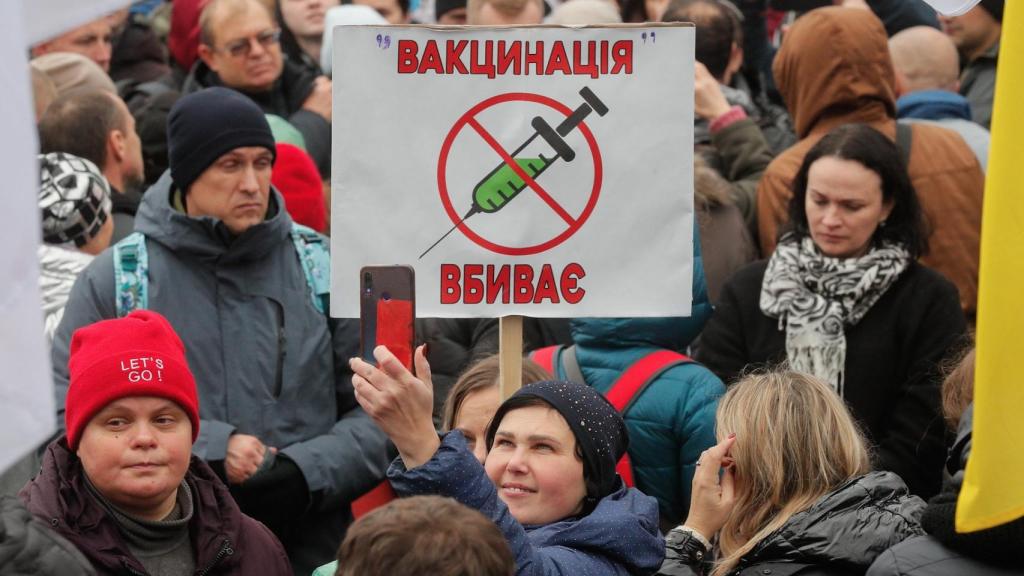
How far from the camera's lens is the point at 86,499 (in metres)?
4.35

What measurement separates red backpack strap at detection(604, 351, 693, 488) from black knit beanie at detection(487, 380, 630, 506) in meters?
1.02

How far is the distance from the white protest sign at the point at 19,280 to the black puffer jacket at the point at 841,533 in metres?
2.13

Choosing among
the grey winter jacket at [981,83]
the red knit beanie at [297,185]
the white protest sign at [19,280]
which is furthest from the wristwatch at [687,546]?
the grey winter jacket at [981,83]

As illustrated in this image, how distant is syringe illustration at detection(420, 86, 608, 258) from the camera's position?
4621mm

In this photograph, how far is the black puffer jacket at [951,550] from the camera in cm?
384

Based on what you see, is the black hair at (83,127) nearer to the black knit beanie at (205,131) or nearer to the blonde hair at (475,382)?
the black knit beanie at (205,131)

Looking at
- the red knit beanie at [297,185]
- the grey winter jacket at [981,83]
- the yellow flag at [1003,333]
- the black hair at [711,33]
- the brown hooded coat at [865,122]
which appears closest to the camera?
the yellow flag at [1003,333]

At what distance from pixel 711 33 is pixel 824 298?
2802 mm

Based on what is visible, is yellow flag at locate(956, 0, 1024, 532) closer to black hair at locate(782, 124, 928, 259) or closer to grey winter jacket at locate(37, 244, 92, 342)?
black hair at locate(782, 124, 928, 259)

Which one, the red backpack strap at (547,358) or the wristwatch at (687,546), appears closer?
the wristwatch at (687,546)

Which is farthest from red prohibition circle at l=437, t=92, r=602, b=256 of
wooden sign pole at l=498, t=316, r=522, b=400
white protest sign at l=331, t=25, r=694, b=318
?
wooden sign pole at l=498, t=316, r=522, b=400

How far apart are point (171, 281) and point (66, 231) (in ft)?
3.29

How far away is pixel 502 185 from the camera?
4.64 meters

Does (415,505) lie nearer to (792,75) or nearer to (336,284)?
(336,284)
